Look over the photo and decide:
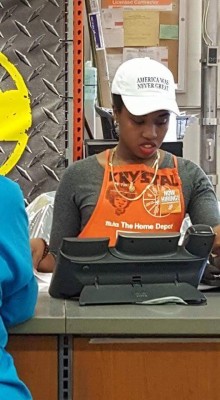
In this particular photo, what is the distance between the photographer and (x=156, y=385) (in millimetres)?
1154

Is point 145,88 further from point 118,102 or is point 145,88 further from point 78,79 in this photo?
point 78,79

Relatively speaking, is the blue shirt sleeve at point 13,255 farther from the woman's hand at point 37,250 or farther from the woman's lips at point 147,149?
the woman's lips at point 147,149

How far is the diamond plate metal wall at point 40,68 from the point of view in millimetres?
1976

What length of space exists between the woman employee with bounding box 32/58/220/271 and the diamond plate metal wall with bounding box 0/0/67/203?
0.33 meters

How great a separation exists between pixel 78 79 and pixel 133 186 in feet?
1.59

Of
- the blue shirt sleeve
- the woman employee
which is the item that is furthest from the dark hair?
the blue shirt sleeve

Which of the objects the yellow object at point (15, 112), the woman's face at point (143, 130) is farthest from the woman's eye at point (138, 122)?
the yellow object at point (15, 112)

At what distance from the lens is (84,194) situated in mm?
1677

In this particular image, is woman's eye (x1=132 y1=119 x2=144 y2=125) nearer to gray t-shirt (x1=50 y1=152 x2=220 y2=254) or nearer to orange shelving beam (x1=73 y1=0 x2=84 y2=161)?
gray t-shirt (x1=50 y1=152 x2=220 y2=254)

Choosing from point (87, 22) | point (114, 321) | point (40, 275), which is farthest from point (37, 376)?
point (87, 22)

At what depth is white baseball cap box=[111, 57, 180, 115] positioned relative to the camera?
5.09 ft

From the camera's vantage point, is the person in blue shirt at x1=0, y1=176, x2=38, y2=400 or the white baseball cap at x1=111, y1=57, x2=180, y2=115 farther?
the white baseball cap at x1=111, y1=57, x2=180, y2=115

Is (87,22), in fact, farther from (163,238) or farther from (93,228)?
(163,238)

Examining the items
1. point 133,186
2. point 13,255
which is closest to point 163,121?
point 133,186
